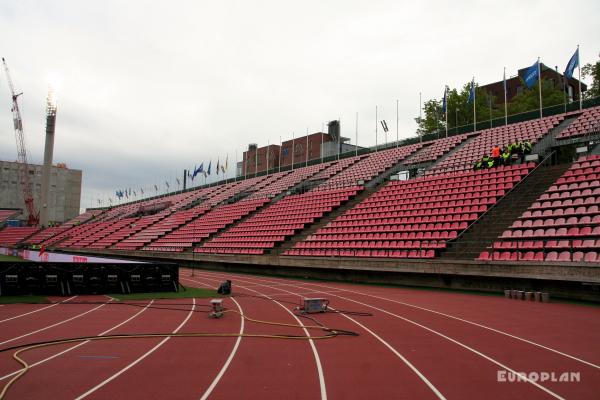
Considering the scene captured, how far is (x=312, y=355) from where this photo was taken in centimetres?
732

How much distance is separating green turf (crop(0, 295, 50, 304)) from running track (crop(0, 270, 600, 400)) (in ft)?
3.78

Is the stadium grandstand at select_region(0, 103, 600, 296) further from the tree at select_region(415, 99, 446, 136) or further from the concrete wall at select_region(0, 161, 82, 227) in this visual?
the concrete wall at select_region(0, 161, 82, 227)

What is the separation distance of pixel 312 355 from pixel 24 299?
1196 centimetres

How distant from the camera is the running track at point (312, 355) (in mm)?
5586

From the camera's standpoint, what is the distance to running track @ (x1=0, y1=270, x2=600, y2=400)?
5586mm

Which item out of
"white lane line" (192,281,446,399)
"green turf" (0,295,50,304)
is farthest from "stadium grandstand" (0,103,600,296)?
"green turf" (0,295,50,304)

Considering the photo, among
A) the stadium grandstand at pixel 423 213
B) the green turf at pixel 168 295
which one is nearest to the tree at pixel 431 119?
the stadium grandstand at pixel 423 213

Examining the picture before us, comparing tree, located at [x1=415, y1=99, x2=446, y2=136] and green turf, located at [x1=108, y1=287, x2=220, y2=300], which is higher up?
tree, located at [x1=415, y1=99, x2=446, y2=136]

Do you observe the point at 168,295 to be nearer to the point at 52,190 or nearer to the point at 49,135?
the point at 49,135

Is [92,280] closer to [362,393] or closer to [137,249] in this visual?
[362,393]

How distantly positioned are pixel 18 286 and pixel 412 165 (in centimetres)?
2676

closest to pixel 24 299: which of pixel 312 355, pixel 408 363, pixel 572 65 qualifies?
pixel 312 355

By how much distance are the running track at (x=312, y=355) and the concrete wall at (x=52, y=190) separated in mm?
96887

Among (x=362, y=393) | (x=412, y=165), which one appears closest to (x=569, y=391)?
(x=362, y=393)
